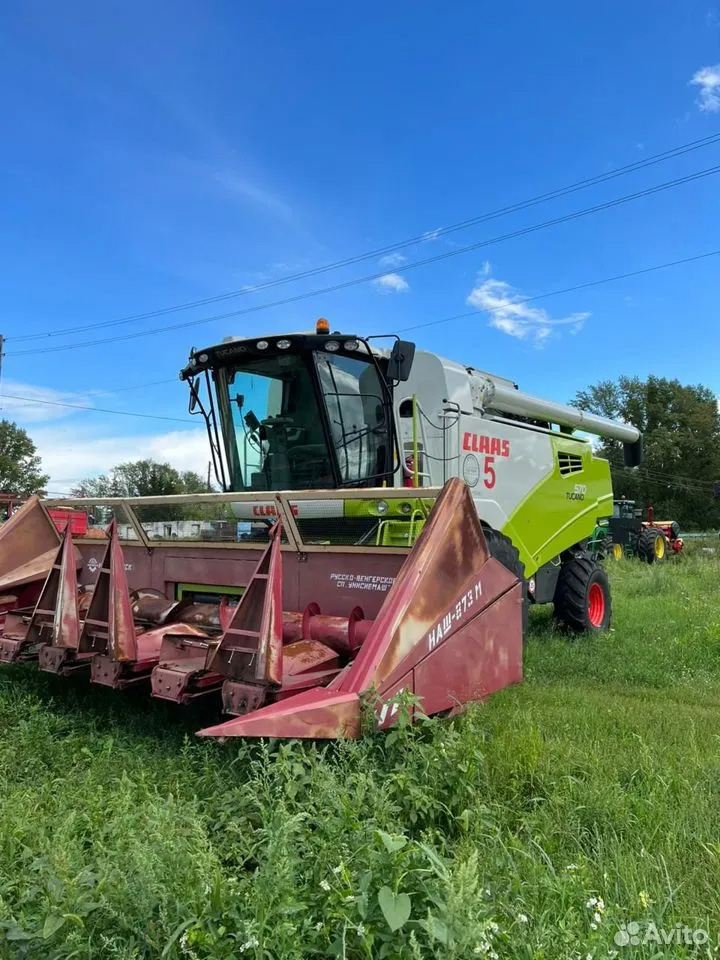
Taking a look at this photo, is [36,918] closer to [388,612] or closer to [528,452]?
[388,612]

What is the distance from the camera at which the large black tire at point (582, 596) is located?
23.8 ft

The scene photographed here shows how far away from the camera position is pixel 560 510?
7.45m

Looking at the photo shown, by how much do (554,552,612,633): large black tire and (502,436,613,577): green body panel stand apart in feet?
0.84

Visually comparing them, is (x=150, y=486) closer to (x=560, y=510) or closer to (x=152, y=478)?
(x=152, y=478)

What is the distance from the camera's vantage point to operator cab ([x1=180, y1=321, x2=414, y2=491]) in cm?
546

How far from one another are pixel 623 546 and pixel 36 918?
2212 cm

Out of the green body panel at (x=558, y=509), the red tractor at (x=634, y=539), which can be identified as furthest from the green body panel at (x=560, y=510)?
the red tractor at (x=634, y=539)

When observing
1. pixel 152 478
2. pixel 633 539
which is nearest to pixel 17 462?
pixel 152 478

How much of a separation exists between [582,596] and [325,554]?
3.98 m

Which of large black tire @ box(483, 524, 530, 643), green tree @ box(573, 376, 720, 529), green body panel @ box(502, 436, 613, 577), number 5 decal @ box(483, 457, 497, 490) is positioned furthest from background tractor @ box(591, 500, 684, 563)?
green tree @ box(573, 376, 720, 529)

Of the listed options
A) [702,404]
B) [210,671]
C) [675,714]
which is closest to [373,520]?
[210,671]

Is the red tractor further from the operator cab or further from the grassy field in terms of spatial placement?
the grassy field

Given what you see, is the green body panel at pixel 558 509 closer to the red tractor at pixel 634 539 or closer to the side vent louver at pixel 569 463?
the side vent louver at pixel 569 463

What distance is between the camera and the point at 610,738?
346 centimetres
